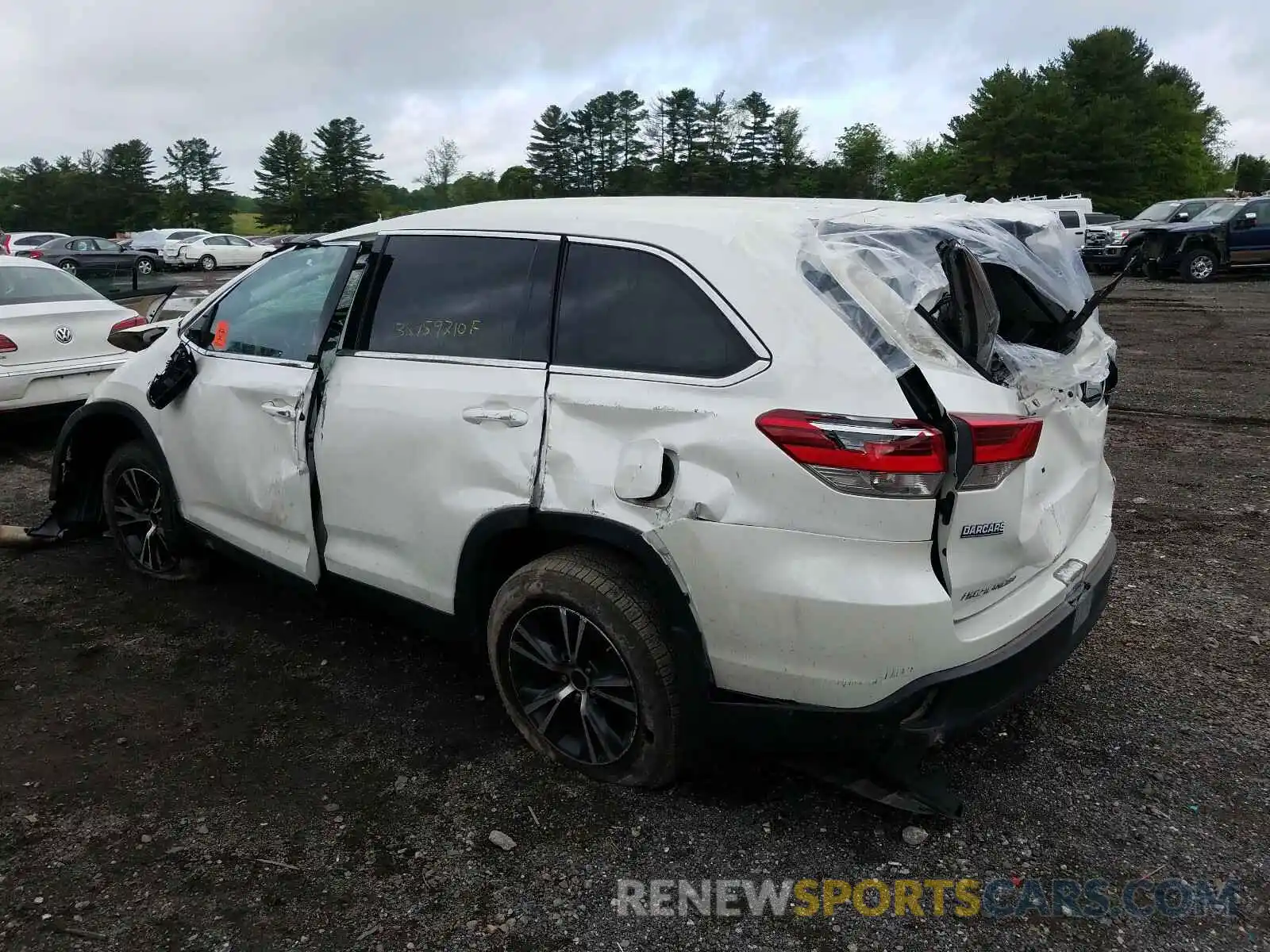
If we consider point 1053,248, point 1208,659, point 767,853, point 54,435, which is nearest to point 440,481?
point 767,853

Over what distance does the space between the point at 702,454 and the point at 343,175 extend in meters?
81.3

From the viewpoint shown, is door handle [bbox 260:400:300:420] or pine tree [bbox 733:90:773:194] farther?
pine tree [bbox 733:90:773:194]

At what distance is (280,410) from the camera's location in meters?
3.40

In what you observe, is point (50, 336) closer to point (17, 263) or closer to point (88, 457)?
point (17, 263)

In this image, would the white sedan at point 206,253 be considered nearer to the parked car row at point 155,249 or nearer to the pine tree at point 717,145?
the parked car row at point 155,249

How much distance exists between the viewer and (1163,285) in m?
19.4

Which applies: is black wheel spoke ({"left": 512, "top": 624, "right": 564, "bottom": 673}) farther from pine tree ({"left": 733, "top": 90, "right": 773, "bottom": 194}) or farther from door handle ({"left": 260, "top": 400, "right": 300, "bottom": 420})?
pine tree ({"left": 733, "top": 90, "right": 773, "bottom": 194})

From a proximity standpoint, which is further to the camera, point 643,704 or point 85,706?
point 85,706

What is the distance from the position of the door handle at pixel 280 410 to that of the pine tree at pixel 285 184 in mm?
78024

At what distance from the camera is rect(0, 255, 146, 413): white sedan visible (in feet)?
21.8

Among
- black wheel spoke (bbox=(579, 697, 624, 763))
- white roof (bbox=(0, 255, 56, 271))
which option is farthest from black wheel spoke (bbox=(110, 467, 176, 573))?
white roof (bbox=(0, 255, 56, 271))

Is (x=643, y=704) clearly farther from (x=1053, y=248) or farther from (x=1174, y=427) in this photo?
(x=1174, y=427)

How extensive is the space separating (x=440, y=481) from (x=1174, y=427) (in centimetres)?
646

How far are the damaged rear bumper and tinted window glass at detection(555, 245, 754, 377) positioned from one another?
901 millimetres
